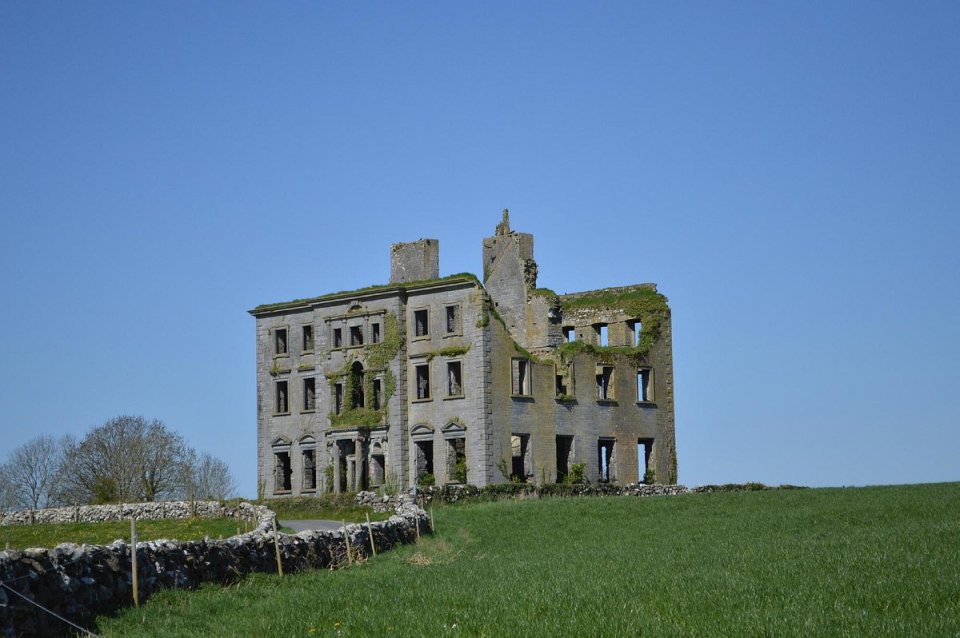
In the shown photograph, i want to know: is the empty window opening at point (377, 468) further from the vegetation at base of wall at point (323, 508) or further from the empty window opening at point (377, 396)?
the vegetation at base of wall at point (323, 508)

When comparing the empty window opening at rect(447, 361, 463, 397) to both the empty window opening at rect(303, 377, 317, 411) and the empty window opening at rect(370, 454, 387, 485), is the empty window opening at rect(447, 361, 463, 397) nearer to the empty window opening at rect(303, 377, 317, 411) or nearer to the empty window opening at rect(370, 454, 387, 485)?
the empty window opening at rect(370, 454, 387, 485)

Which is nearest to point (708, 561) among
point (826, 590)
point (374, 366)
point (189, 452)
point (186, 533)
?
point (826, 590)

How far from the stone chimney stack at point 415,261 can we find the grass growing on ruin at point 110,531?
1743 centimetres

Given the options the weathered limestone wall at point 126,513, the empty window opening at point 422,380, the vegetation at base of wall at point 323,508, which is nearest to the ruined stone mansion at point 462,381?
the empty window opening at point 422,380

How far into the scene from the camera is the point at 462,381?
62531 millimetres

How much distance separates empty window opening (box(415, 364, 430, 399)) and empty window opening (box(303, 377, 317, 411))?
6196 millimetres

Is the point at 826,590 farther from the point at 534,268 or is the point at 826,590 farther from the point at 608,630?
the point at 534,268

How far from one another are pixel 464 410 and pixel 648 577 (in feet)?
121

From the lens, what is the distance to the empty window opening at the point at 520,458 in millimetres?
62094

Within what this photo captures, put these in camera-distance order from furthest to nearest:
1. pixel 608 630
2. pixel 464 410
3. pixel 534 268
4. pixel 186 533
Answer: pixel 534 268, pixel 464 410, pixel 186 533, pixel 608 630

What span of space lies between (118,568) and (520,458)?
130 ft

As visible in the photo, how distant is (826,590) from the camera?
2255cm

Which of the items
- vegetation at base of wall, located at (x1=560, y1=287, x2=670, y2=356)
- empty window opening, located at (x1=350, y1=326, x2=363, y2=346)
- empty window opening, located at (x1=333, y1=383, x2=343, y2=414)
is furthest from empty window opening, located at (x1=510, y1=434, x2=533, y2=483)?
empty window opening, located at (x1=350, y1=326, x2=363, y2=346)

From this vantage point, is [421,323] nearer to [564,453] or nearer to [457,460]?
[457,460]
